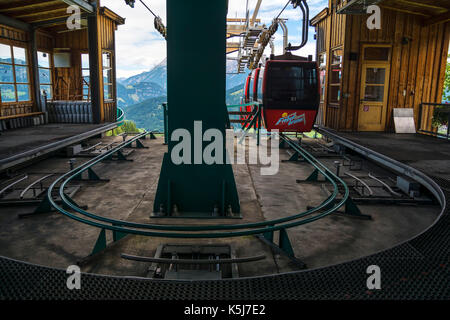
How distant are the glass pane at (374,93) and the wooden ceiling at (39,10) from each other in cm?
831

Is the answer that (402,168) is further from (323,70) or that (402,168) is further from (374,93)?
(323,70)

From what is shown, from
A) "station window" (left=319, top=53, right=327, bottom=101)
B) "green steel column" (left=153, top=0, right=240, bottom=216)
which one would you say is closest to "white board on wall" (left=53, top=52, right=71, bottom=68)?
"station window" (left=319, top=53, right=327, bottom=101)

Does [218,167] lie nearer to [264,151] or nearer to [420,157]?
[420,157]

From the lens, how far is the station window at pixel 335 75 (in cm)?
1024

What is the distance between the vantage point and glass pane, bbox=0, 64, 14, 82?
980 centimetres

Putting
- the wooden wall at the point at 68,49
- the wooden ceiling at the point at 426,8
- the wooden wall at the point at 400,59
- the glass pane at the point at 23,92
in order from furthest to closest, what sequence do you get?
the glass pane at the point at 23,92
the wooden wall at the point at 68,49
the wooden wall at the point at 400,59
the wooden ceiling at the point at 426,8

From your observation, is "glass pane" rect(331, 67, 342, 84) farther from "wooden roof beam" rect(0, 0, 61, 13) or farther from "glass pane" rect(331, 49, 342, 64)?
"wooden roof beam" rect(0, 0, 61, 13)

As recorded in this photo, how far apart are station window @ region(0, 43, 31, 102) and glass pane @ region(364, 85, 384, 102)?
10.3 m

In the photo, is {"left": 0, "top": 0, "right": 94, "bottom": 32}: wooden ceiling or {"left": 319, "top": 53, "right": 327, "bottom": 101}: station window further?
{"left": 319, "top": 53, "right": 327, "bottom": 101}: station window

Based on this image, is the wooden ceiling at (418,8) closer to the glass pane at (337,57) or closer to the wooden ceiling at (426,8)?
the wooden ceiling at (426,8)

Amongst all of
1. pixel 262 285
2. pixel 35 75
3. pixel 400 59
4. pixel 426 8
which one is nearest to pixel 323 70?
pixel 400 59

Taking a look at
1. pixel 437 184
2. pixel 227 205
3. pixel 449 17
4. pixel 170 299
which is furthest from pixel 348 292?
pixel 449 17

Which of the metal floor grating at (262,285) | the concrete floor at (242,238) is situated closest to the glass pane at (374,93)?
the concrete floor at (242,238)

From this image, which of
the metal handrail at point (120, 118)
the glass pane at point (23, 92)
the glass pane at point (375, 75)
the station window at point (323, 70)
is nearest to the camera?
the glass pane at point (375, 75)
